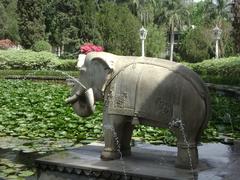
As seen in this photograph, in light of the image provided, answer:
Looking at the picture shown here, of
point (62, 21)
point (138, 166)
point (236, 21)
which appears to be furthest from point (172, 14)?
point (138, 166)

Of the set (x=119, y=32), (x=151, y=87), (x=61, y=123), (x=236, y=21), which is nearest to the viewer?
(x=151, y=87)

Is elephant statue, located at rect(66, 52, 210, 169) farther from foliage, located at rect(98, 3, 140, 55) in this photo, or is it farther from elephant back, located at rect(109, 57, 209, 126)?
foliage, located at rect(98, 3, 140, 55)

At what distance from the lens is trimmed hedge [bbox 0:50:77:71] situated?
1175 inches

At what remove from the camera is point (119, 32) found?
40.9 metres

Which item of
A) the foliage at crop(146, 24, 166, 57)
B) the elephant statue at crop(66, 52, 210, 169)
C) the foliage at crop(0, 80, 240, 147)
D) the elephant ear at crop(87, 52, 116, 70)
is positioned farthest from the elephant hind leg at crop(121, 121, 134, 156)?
the foliage at crop(146, 24, 166, 57)

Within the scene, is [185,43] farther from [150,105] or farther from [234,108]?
[150,105]

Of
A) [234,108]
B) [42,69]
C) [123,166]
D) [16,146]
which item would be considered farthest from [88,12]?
[123,166]

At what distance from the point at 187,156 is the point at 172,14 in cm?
5282

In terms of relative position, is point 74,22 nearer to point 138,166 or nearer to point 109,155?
point 109,155

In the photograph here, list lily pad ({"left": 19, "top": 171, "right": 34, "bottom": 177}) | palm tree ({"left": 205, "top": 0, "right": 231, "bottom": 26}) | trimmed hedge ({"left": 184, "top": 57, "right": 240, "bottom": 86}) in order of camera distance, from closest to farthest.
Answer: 1. lily pad ({"left": 19, "top": 171, "right": 34, "bottom": 177})
2. trimmed hedge ({"left": 184, "top": 57, "right": 240, "bottom": 86})
3. palm tree ({"left": 205, "top": 0, "right": 231, "bottom": 26})

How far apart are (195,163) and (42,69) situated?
25.1 metres

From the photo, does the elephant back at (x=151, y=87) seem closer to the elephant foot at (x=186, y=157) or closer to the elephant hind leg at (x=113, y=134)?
the elephant hind leg at (x=113, y=134)

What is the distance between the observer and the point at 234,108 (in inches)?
471

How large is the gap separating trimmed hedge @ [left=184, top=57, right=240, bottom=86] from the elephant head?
13.4m
